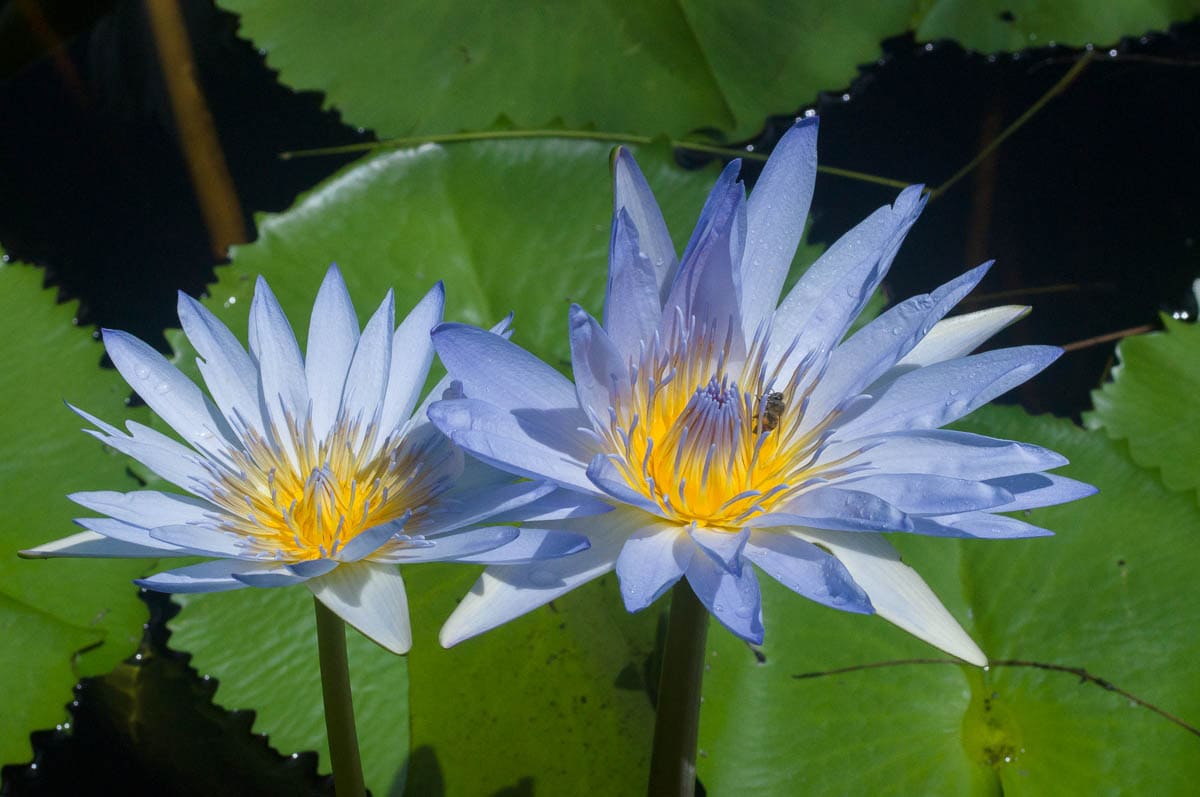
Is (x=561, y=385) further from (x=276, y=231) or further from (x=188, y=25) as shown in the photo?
(x=188, y=25)

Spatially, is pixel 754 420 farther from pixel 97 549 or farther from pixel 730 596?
Answer: pixel 97 549

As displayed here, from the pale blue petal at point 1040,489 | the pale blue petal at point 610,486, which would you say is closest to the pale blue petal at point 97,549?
the pale blue petal at point 610,486

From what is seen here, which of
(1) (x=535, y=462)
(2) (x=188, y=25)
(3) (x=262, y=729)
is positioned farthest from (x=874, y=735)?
(2) (x=188, y=25)

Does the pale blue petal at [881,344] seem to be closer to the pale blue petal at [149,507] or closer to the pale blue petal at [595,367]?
the pale blue petal at [595,367]

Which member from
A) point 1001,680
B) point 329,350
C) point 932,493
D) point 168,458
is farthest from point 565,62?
point 932,493

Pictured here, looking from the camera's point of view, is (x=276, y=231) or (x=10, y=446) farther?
(x=276, y=231)

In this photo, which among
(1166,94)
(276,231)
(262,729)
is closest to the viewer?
(262,729)

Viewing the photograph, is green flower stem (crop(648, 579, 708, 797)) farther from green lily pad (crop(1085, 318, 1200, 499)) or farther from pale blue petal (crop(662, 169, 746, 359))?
green lily pad (crop(1085, 318, 1200, 499))
